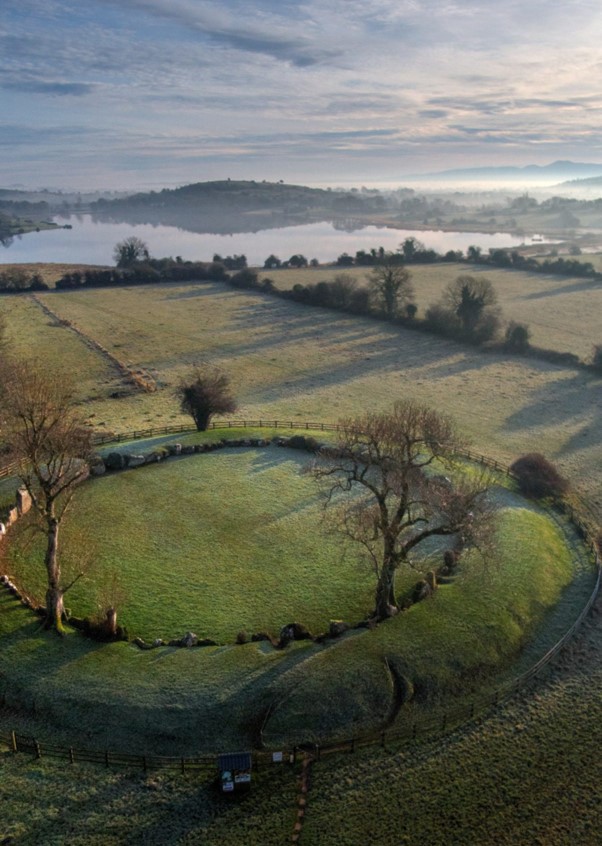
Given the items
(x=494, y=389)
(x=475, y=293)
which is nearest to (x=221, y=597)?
(x=494, y=389)

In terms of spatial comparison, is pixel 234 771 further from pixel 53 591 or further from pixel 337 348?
pixel 337 348

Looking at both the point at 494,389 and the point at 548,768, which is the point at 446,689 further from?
the point at 494,389

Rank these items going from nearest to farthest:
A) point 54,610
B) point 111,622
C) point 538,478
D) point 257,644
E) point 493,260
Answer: point 257,644
point 111,622
point 54,610
point 538,478
point 493,260

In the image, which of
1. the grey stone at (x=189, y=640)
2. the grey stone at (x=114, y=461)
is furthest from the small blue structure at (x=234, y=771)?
the grey stone at (x=114, y=461)

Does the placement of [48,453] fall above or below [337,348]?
above

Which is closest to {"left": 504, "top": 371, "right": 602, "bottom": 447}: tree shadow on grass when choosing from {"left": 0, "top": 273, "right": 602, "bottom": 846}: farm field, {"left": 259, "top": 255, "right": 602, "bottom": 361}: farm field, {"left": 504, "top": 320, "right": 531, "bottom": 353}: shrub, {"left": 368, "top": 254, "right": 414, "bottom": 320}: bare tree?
{"left": 259, "top": 255, "right": 602, "bottom": 361}: farm field

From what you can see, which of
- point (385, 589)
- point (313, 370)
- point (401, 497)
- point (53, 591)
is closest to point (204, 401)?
point (53, 591)

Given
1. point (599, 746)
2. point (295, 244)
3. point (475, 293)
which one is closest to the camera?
point (599, 746)
